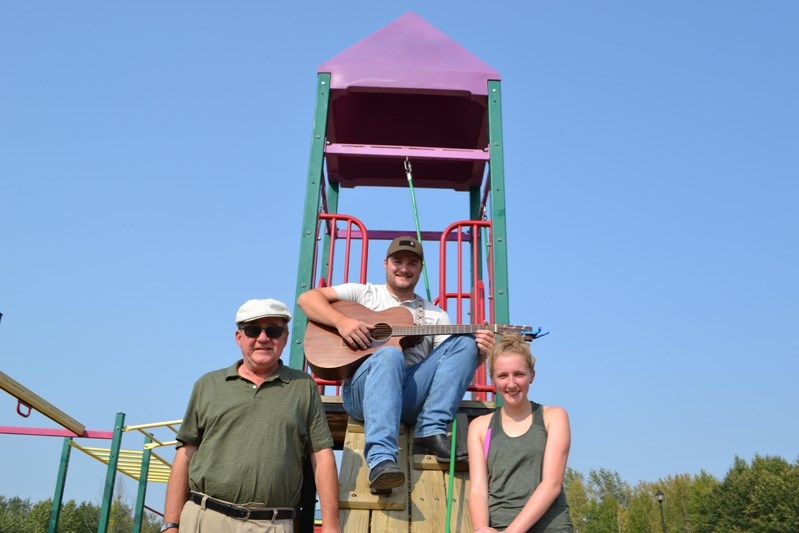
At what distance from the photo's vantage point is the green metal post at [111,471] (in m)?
9.09

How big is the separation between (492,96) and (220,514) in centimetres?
427

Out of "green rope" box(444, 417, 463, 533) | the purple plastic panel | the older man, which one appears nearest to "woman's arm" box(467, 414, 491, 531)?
"green rope" box(444, 417, 463, 533)

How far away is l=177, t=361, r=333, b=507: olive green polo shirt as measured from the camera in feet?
10.2

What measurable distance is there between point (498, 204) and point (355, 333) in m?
1.91

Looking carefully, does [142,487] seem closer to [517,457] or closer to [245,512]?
[245,512]

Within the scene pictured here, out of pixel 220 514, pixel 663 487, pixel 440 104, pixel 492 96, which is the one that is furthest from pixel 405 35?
pixel 663 487

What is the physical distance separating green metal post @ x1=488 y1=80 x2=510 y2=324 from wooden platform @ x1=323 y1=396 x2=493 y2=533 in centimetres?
138

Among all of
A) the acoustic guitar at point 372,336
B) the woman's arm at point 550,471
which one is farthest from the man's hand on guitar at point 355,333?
the woman's arm at point 550,471

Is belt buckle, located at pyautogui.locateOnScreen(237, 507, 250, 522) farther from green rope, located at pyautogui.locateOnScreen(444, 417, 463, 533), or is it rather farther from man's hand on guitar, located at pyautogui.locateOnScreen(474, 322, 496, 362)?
man's hand on guitar, located at pyautogui.locateOnScreen(474, 322, 496, 362)

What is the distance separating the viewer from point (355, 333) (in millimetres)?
4297

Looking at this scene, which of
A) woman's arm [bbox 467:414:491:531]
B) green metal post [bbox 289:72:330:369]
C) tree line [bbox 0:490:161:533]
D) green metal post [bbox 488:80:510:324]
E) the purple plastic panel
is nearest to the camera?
woman's arm [bbox 467:414:491:531]

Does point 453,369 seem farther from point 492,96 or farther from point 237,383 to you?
point 492,96

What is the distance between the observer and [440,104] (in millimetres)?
7023

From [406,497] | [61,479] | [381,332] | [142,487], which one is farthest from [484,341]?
[142,487]
